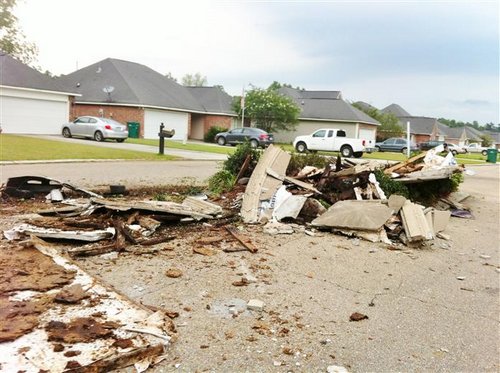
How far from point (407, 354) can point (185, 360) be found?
1713 mm

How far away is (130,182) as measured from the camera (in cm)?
1041

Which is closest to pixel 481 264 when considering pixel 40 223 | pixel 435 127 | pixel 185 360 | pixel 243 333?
pixel 243 333

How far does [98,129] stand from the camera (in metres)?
26.9

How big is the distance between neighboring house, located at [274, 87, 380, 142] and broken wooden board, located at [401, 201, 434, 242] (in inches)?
1546

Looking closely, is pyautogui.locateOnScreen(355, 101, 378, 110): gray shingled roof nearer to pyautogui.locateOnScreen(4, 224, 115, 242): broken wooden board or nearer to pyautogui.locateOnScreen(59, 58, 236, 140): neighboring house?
pyautogui.locateOnScreen(59, 58, 236, 140): neighboring house

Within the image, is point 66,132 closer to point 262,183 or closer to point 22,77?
point 22,77

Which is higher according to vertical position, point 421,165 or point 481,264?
point 421,165

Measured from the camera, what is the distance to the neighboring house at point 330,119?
4612 cm

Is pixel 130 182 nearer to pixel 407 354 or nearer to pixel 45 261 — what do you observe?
pixel 45 261

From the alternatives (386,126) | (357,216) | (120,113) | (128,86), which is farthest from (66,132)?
(386,126)

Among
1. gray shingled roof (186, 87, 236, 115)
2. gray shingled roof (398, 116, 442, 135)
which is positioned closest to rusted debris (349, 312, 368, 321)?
gray shingled roof (186, 87, 236, 115)

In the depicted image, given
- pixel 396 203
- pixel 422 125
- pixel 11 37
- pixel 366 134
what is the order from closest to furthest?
pixel 396 203 < pixel 11 37 < pixel 366 134 < pixel 422 125

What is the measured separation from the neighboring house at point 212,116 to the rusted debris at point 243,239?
118ft

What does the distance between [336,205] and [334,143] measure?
2284 centimetres
